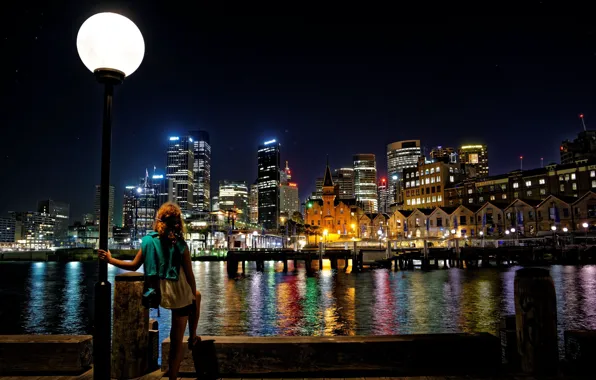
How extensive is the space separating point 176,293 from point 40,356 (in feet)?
8.18

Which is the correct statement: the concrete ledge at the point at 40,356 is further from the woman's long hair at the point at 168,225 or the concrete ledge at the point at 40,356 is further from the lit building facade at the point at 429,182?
the lit building facade at the point at 429,182

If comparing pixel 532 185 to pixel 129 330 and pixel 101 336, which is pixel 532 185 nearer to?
pixel 129 330

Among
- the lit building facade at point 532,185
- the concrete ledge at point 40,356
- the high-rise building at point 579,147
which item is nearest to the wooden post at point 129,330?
the concrete ledge at point 40,356

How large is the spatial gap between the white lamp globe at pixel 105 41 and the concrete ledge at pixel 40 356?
157 inches


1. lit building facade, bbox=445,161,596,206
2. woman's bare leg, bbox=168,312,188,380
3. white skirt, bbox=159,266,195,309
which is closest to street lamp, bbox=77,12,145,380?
white skirt, bbox=159,266,195,309

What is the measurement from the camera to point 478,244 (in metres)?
90.2

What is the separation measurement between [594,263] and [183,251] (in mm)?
81702

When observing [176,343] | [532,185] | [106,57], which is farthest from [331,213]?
[106,57]

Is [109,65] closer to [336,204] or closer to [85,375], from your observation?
[85,375]

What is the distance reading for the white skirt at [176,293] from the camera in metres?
5.57

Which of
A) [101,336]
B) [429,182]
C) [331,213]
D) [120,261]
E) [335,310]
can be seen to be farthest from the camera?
[429,182]

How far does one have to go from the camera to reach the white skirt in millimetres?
5570

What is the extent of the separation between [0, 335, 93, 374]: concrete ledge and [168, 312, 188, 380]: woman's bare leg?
65.2 inches

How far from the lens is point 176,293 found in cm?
561
